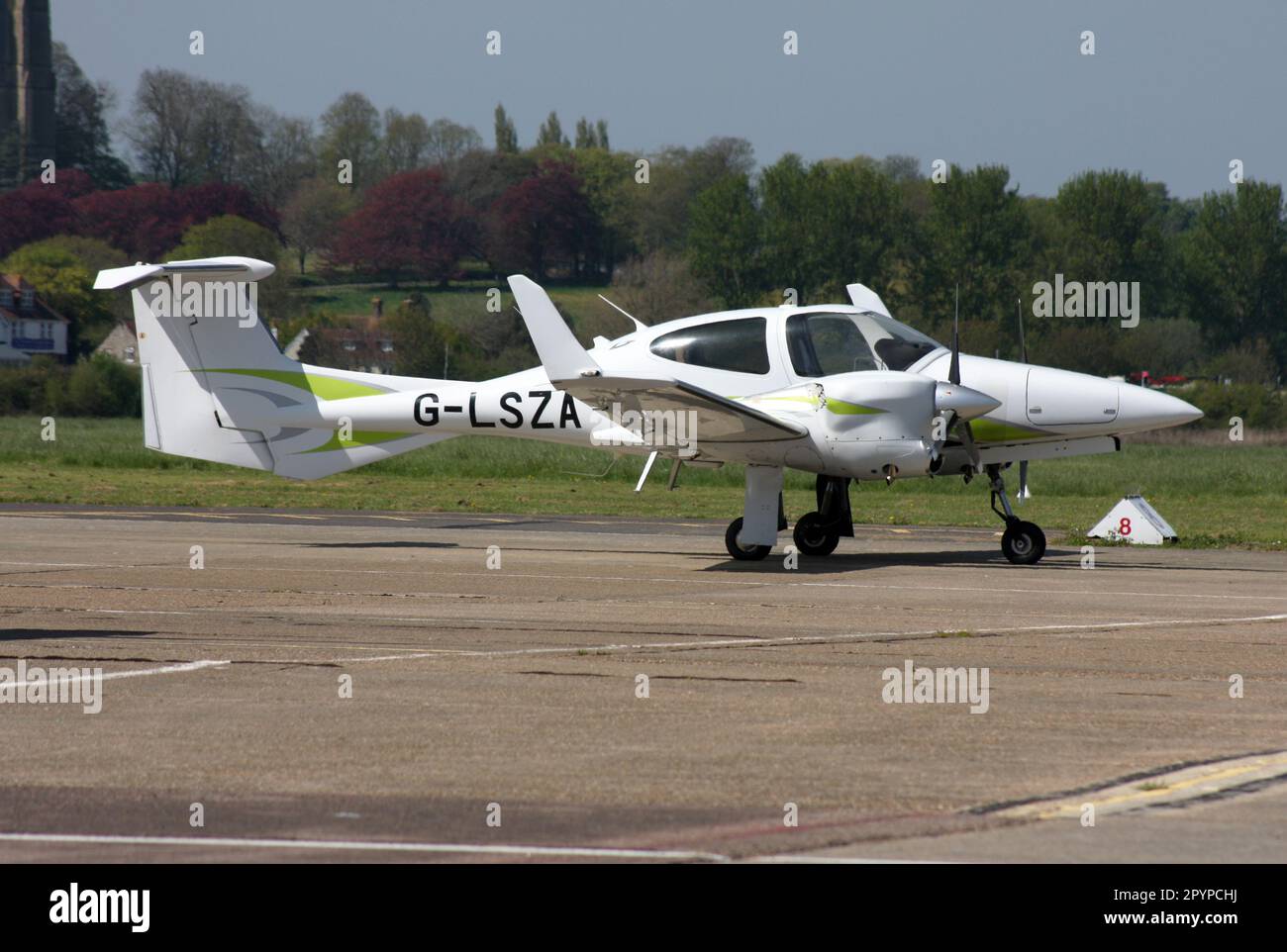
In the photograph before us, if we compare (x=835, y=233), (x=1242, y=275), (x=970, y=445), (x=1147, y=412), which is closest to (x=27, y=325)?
(x=835, y=233)

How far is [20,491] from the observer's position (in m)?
30.2

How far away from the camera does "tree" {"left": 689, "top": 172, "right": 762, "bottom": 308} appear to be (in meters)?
95.4

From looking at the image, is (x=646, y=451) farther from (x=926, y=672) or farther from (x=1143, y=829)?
(x=1143, y=829)

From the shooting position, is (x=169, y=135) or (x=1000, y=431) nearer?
(x=1000, y=431)

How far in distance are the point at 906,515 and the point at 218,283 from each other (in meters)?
12.7

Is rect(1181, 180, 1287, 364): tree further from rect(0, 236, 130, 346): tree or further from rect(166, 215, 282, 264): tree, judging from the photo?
rect(0, 236, 130, 346): tree

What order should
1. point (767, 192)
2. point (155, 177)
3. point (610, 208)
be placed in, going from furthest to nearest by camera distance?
point (155, 177) → point (610, 208) → point (767, 192)

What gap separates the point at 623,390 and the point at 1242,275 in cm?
8823

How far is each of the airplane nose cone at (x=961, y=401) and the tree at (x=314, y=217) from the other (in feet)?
326

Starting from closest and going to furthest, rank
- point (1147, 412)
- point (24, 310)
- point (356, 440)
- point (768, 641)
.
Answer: point (768, 641) < point (1147, 412) < point (356, 440) < point (24, 310)

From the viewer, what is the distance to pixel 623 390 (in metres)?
16.7

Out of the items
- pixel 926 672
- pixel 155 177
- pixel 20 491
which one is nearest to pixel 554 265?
pixel 155 177

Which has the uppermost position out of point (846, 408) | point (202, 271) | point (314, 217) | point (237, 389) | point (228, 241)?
point (314, 217)

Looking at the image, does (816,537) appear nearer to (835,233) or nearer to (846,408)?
(846,408)
